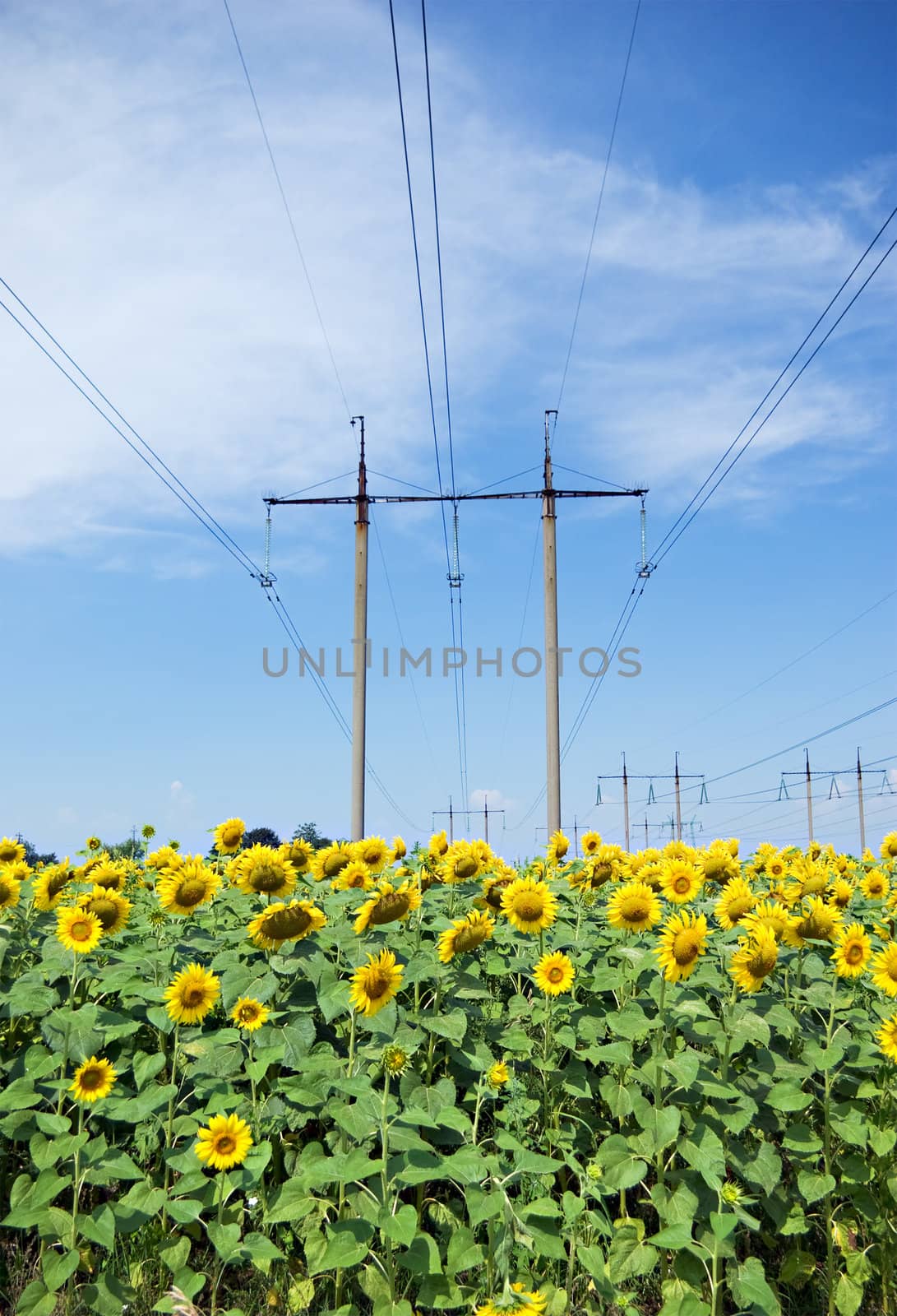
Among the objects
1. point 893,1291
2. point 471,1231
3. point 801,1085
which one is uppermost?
point 801,1085

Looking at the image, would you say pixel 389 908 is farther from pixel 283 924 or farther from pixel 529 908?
pixel 529 908

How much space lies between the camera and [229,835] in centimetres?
566

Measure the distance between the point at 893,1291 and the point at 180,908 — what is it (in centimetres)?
364

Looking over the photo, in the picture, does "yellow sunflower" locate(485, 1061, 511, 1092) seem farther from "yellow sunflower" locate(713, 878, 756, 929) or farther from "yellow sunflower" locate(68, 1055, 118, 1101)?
"yellow sunflower" locate(68, 1055, 118, 1101)

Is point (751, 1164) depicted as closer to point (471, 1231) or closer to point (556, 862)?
point (471, 1231)

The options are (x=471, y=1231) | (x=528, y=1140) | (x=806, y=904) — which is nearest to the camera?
(x=471, y=1231)

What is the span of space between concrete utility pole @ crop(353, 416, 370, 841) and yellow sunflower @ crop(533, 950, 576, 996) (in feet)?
40.4

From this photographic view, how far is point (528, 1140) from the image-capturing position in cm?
406

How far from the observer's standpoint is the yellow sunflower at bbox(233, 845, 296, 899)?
4.48 meters

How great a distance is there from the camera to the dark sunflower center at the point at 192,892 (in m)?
4.70

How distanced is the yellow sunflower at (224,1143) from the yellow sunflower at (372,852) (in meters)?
1.62

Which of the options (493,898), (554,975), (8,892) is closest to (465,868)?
(493,898)

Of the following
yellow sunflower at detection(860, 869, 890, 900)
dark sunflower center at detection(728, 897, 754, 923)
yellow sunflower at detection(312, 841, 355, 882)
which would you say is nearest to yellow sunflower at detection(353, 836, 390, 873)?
yellow sunflower at detection(312, 841, 355, 882)

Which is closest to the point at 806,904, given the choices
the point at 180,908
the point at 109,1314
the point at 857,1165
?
the point at 857,1165
